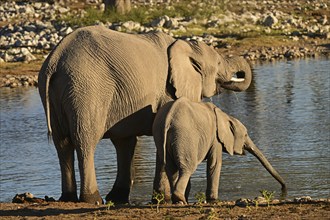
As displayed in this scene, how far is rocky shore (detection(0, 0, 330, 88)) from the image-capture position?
30797 millimetres

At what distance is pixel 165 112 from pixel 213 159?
0.88 m

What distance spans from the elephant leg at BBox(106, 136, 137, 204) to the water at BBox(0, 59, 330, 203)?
341 mm

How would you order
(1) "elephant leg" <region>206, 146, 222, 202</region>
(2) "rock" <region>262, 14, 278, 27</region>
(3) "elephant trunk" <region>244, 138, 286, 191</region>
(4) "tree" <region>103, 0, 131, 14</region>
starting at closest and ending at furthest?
(1) "elephant leg" <region>206, 146, 222, 202</region> → (3) "elephant trunk" <region>244, 138, 286, 191</region> → (2) "rock" <region>262, 14, 278, 27</region> → (4) "tree" <region>103, 0, 131, 14</region>

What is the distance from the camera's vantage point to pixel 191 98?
42.2 feet

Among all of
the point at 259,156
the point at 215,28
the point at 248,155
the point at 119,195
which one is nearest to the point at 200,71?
the point at 259,156

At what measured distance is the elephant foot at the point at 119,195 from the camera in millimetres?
12828

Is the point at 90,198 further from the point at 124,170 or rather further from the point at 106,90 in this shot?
the point at 106,90

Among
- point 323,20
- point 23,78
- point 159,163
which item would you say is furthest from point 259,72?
point 159,163

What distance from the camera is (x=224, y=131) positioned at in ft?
41.0

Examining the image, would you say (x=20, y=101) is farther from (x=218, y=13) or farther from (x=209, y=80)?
(x=218, y=13)

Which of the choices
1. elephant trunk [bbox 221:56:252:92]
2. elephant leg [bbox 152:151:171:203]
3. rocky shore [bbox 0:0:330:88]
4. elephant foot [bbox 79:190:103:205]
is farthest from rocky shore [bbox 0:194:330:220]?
rocky shore [bbox 0:0:330:88]

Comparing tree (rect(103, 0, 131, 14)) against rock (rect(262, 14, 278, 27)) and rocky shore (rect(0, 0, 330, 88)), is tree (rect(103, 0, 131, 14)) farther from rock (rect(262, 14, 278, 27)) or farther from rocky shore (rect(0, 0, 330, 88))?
rock (rect(262, 14, 278, 27))

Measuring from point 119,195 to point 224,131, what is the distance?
1369 mm

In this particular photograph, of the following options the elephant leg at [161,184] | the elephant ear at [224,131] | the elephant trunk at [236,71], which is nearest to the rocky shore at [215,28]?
the elephant trunk at [236,71]
